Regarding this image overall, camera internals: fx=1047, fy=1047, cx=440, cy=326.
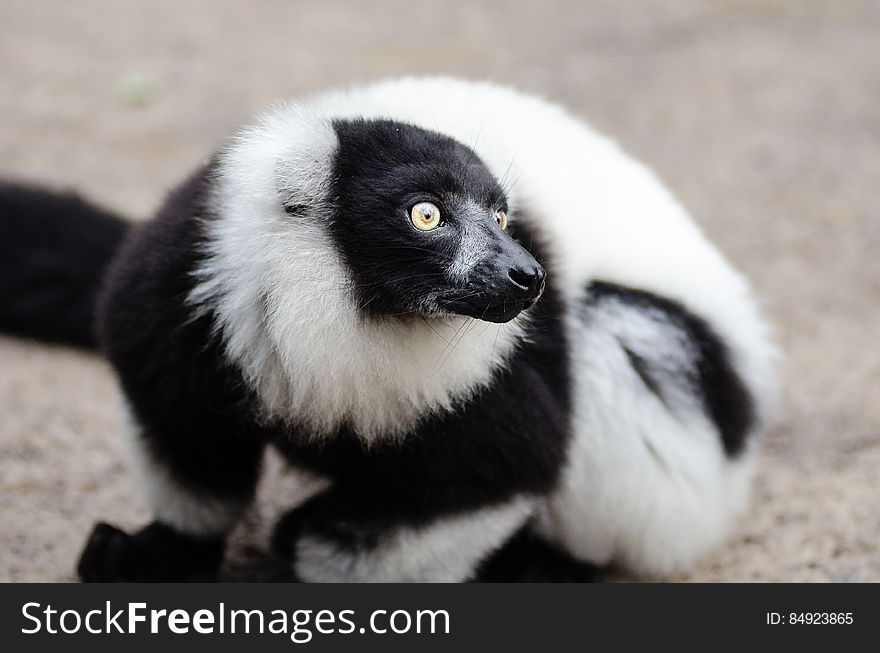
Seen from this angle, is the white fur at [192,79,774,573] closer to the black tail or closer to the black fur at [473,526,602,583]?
the black fur at [473,526,602,583]

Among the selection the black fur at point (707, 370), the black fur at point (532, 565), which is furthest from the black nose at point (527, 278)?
the black fur at point (532, 565)

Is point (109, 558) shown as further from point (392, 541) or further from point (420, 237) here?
point (420, 237)

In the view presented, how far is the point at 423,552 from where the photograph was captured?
3652 mm

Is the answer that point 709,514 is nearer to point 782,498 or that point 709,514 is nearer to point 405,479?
point 782,498

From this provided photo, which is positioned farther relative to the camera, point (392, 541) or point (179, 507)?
point (179, 507)

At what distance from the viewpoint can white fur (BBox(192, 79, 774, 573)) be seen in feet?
10.5

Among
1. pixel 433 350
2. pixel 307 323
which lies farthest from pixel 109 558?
pixel 433 350

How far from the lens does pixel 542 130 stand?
434cm

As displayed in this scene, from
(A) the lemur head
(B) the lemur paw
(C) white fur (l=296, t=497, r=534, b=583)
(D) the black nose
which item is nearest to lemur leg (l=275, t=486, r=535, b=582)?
(C) white fur (l=296, t=497, r=534, b=583)

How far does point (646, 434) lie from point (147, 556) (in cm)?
198

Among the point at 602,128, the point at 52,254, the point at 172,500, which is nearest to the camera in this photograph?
the point at 172,500

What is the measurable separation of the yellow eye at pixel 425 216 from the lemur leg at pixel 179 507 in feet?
3.40

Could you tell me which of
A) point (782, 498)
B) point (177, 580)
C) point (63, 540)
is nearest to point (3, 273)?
point (63, 540)

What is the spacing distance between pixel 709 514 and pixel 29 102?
6.94m
